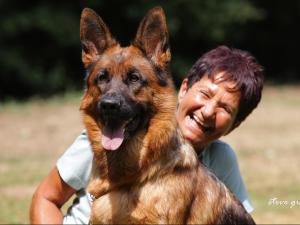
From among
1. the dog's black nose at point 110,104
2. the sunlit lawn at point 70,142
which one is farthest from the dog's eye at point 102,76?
the sunlit lawn at point 70,142

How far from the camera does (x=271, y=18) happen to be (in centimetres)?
2783

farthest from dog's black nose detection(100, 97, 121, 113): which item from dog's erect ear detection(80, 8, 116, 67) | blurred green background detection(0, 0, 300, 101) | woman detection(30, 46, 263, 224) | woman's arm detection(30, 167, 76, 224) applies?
blurred green background detection(0, 0, 300, 101)

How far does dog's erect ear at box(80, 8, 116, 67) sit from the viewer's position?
15.1 feet

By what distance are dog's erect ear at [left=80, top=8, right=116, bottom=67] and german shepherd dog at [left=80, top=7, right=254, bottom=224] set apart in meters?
→ 0.01

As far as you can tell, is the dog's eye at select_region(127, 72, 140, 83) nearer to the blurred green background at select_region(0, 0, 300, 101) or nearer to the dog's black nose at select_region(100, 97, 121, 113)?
the dog's black nose at select_region(100, 97, 121, 113)

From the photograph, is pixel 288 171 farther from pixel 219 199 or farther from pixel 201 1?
pixel 201 1

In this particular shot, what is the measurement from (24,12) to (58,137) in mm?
8916

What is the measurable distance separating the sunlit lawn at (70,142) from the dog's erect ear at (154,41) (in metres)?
3.54

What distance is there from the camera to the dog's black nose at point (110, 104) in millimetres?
4152

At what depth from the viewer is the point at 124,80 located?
173 inches

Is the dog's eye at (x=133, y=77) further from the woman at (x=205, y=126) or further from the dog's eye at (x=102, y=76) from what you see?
the woman at (x=205, y=126)

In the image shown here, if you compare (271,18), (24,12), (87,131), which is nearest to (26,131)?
(24,12)

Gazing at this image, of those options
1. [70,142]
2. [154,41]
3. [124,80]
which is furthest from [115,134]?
[70,142]

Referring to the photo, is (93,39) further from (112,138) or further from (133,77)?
(112,138)
